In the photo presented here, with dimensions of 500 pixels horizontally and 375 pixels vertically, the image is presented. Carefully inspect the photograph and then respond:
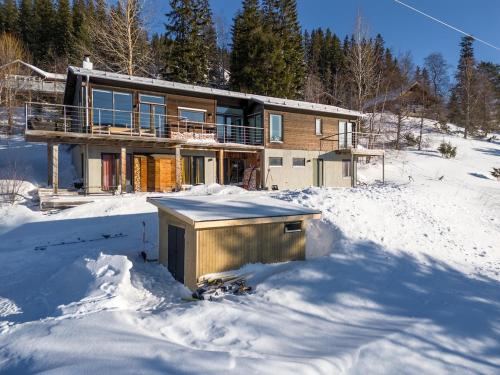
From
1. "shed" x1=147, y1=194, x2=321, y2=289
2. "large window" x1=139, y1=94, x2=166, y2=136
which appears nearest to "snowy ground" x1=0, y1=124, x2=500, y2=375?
"shed" x1=147, y1=194, x2=321, y2=289

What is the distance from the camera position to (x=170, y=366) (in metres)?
4.30

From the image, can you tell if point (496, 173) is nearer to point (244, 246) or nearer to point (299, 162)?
point (299, 162)

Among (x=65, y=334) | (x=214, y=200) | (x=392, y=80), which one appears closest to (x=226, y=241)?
(x=214, y=200)

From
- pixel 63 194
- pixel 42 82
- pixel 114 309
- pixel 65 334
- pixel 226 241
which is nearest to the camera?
pixel 65 334

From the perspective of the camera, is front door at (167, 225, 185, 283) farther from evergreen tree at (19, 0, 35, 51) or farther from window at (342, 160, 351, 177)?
evergreen tree at (19, 0, 35, 51)

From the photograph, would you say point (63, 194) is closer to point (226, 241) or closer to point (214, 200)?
point (214, 200)

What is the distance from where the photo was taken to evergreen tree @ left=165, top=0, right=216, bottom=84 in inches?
1352

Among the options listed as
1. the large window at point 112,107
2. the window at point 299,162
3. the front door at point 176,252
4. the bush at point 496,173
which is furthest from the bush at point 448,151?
the front door at point 176,252

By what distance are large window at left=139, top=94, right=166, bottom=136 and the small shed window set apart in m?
12.0

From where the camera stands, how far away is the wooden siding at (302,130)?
22.8 metres

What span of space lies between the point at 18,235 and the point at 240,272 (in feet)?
30.3

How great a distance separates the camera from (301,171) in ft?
78.2

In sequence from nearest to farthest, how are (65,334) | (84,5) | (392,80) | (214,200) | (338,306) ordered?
(65,334) → (338,306) → (214,200) → (392,80) → (84,5)

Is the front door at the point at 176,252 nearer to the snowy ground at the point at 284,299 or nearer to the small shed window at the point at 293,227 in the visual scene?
the snowy ground at the point at 284,299
